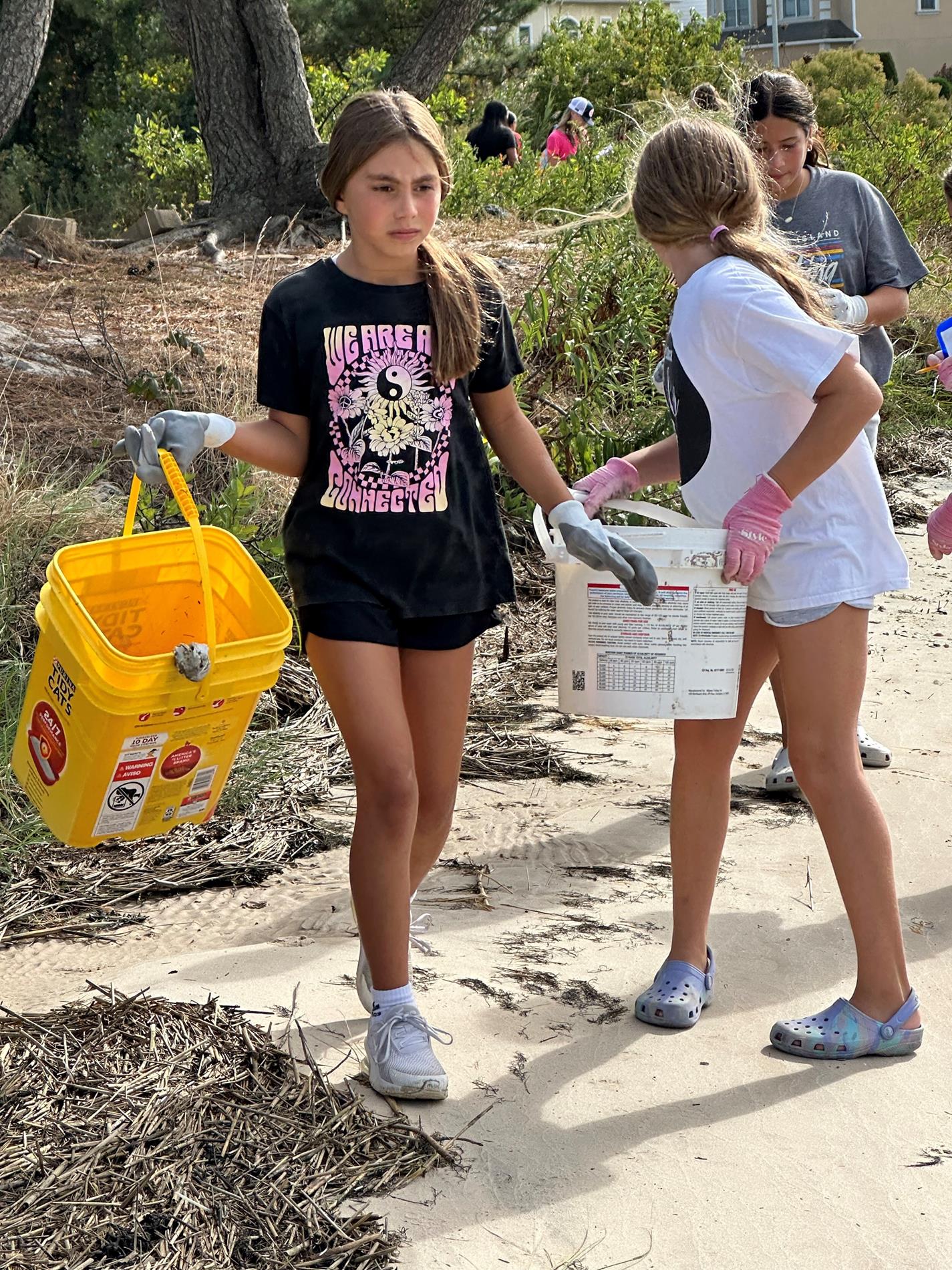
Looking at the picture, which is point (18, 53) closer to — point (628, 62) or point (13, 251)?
point (13, 251)

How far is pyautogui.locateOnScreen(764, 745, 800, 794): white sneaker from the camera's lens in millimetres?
4258

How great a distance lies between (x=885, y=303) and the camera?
4078 millimetres

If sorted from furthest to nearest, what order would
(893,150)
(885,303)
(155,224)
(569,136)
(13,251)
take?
1. (569,136)
2. (893,150)
3. (155,224)
4. (13,251)
5. (885,303)

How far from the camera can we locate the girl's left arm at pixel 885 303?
4059 mm

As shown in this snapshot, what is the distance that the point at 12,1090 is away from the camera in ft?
8.34

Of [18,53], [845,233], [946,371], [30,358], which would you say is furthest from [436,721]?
[18,53]

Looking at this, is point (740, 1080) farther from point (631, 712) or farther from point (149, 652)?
point (149, 652)

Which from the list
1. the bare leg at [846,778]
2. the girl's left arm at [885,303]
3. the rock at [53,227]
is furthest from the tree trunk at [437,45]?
the bare leg at [846,778]

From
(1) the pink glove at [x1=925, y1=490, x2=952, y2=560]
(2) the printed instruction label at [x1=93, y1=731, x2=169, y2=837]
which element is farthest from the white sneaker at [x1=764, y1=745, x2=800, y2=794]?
(2) the printed instruction label at [x1=93, y1=731, x2=169, y2=837]

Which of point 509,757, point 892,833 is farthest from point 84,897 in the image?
point 892,833

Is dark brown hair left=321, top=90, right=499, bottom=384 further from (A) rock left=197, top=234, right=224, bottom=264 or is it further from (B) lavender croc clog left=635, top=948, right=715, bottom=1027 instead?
(A) rock left=197, top=234, right=224, bottom=264

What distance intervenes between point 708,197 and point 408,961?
5.35 feet

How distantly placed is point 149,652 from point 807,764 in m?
1.36

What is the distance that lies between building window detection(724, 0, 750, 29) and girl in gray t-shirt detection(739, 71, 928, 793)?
52.0 metres
